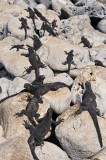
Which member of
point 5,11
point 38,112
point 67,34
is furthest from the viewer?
point 5,11

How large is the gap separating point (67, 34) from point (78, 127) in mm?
9448

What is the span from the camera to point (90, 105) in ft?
45.3

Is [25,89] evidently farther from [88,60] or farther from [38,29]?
[38,29]

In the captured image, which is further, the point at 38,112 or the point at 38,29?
the point at 38,29

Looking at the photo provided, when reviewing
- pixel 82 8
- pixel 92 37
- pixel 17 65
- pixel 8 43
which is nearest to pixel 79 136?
pixel 17 65

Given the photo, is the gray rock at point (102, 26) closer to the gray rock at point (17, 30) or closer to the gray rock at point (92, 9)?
the gray rock at point (92, 9)

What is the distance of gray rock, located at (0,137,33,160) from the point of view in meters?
11.3

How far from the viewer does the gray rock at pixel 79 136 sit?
12.9m

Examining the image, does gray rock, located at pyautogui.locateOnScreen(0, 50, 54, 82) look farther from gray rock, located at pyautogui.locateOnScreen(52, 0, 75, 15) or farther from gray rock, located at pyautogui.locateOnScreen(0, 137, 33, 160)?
gray rock, located at pyautogui.locateOnScreen(52, 0, 75, 15)

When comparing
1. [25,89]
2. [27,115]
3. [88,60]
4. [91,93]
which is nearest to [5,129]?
[27,115]

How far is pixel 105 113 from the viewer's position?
574 inches

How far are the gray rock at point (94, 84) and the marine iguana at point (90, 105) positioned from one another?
1.30 feet

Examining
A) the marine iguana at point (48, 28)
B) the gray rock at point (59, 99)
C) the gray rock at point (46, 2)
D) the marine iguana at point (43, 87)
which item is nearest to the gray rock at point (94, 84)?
the gray rock at point (59, 99)

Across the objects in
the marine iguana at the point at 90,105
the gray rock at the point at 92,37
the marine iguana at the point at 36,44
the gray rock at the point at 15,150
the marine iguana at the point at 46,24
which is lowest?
the gray rock at the point at 92,37
